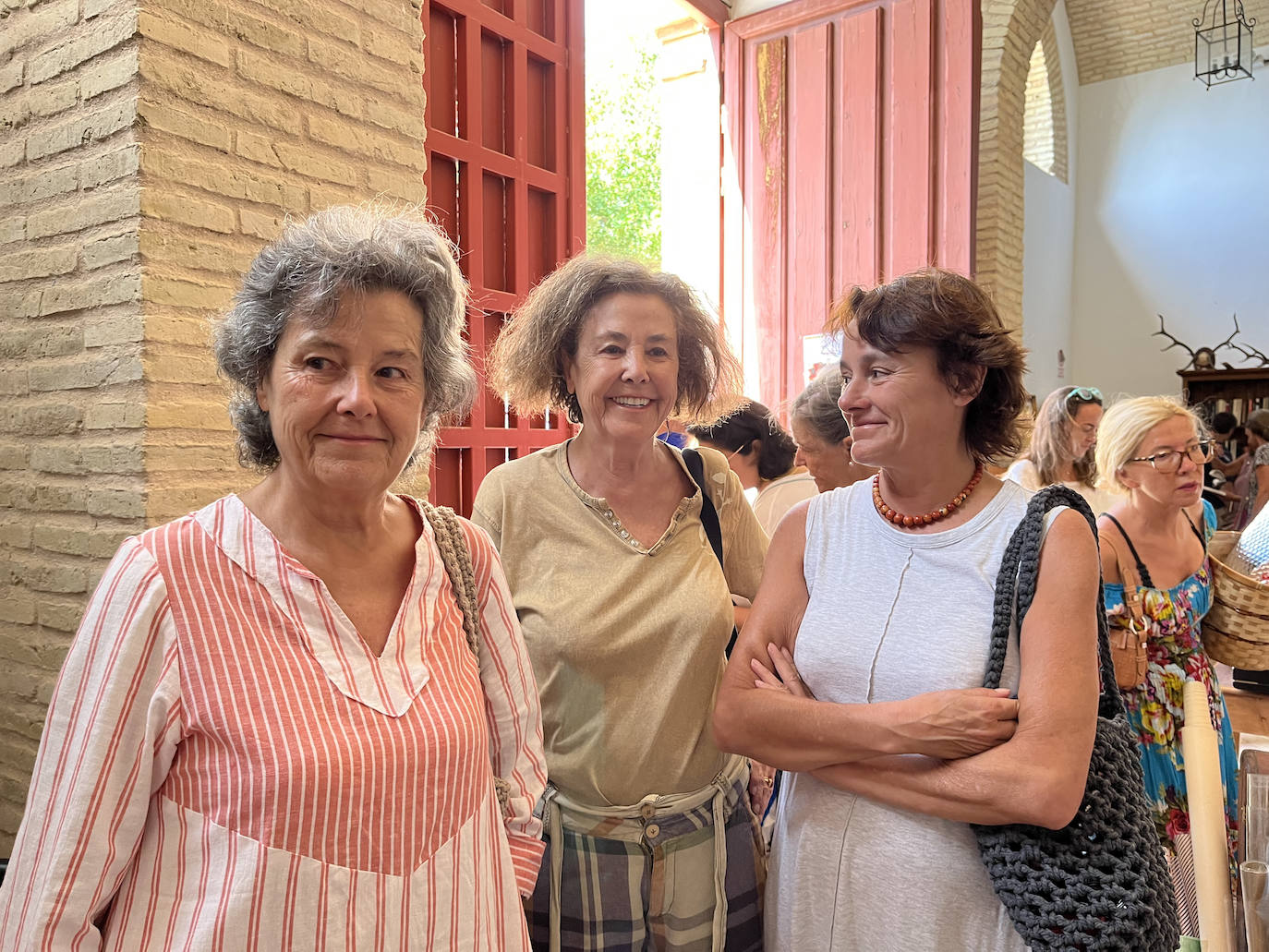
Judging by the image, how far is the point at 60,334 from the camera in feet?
8.43

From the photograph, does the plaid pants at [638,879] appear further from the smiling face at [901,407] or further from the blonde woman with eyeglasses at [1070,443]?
the blonde woman with eyeglasses at [1070,443]

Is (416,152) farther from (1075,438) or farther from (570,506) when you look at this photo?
(1075,438)

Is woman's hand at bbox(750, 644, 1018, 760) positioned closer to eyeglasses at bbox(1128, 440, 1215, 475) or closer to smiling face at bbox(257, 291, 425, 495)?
smiling face at bbox(257, 291, 425, 495)

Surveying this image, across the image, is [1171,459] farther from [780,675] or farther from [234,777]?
[234,777]

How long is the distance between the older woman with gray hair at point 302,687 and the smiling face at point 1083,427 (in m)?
3.13

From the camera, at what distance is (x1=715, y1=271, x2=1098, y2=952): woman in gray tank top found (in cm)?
131

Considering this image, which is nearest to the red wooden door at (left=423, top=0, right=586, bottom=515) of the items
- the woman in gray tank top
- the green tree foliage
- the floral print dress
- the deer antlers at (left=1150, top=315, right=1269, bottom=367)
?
the woman in gray tank top

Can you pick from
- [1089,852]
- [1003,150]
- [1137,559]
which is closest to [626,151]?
[1003,150]

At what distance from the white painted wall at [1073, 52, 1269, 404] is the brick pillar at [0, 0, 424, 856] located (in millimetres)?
12003

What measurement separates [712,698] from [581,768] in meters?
0.28

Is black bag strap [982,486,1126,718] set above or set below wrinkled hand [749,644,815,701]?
above

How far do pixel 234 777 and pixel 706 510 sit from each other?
3.48 ft

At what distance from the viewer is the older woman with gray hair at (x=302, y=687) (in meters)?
1.02

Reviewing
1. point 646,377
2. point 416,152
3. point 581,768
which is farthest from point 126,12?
point 581,768
